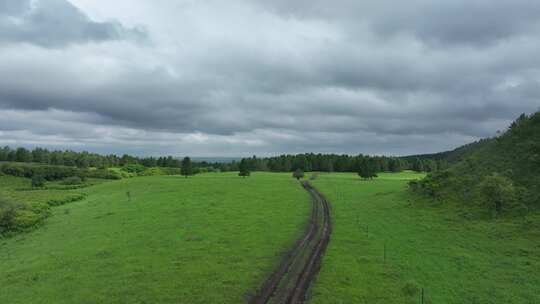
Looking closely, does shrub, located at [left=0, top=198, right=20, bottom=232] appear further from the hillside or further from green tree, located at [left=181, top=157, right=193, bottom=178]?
green tree, located at [left=181, top=157, right=193, bottom=178]

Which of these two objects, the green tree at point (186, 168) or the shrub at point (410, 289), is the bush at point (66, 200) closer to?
the green tree at point (186, 168)

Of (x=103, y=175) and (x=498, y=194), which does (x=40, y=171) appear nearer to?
(x=103, y=175)

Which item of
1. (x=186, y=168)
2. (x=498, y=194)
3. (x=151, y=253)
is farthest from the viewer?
(x=186, y=168)

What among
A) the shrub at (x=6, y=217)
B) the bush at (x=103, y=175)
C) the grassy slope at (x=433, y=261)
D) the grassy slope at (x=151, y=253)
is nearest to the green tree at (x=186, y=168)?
the bush at (x=103, y=175)

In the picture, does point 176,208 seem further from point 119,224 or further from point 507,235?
point 507,235

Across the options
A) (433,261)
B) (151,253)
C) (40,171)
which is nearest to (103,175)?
(40,171)

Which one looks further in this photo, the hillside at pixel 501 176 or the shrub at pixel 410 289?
the hillside at pixel 501 176
